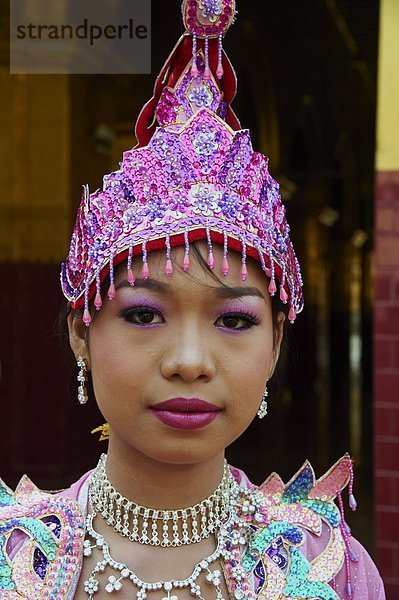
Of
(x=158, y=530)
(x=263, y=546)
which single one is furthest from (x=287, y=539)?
(x=158, y=530)

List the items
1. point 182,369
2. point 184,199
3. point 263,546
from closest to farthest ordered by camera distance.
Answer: point 182,369 → point 184,199 → point 263,546

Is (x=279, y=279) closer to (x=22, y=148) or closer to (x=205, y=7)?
(x=205, y=7)

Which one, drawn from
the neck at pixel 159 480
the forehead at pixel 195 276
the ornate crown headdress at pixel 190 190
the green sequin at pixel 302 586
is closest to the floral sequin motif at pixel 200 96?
the ornate crown headdress at pixel 190 190

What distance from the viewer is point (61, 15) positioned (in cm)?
543

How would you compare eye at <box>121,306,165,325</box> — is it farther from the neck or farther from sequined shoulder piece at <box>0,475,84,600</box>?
sequined shoulder piece at <box>0,475,84,600</box>

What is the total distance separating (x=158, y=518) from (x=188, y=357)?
34 cm

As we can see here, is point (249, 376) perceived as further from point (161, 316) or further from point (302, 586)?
point (302, 586)

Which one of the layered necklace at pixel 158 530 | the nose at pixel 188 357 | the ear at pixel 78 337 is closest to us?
the nose at pixel 188 357

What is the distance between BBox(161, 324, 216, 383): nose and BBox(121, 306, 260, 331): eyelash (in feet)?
0.16

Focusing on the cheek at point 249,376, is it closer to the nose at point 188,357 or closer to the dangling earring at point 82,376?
the nose at point 188,357

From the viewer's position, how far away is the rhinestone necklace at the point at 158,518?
1.54 m

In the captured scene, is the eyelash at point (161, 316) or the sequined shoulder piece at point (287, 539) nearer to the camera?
the eyelash at point (161, 316)

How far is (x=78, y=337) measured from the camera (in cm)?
163

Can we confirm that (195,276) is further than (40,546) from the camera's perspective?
No
